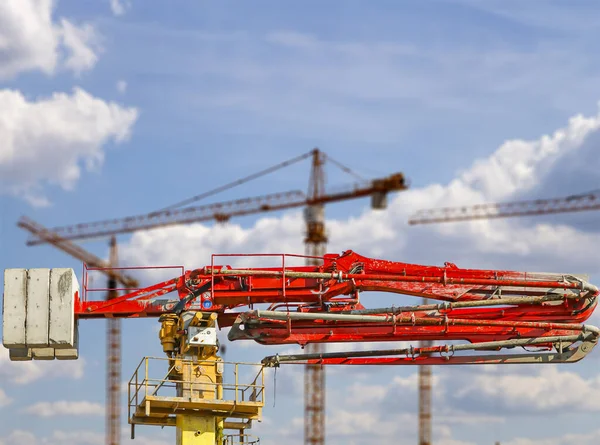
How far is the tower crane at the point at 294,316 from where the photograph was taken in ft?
150

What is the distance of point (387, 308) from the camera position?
47.5 m

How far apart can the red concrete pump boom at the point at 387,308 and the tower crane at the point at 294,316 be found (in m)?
0.04

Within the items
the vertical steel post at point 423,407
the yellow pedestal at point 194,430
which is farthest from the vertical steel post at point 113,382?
the yellow pedestal at point 194,430

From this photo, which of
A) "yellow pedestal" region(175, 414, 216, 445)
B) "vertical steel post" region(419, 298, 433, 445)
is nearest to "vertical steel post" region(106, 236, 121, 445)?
"vertical steel post" region(419, 298, 433, 445)

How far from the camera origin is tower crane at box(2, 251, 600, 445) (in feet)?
150

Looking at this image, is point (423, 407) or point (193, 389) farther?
point (423, 407)

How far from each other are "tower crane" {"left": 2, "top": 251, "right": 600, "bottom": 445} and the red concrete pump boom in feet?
0.12

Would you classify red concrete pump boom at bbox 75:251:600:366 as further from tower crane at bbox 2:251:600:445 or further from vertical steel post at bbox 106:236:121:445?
→ vertical steel post at bbox 106:236:121:445

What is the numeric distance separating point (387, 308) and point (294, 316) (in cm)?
331

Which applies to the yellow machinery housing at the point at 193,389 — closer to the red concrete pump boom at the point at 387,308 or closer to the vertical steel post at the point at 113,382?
→ the red concrete pump boom at the point at 387,308

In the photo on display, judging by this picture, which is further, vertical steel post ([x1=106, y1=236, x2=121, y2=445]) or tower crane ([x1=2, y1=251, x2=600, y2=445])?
vertical steel post ([x1=106, y1=236, x2=121, y2=445])

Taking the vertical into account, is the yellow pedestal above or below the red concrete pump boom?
below

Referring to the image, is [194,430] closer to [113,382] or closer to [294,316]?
[294,316]

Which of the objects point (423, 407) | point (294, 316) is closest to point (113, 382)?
point (423, 407)
